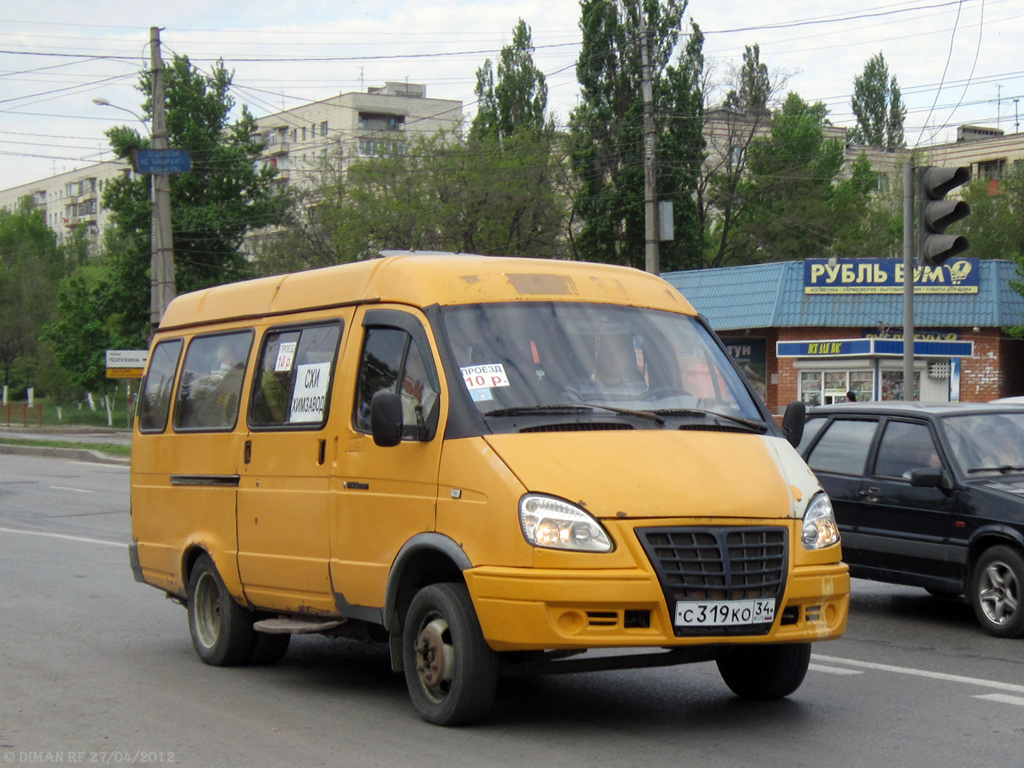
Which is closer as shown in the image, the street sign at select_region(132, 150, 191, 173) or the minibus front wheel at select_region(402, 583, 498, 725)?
the minibus front wheel at select_region(402, 583, 498, 725)

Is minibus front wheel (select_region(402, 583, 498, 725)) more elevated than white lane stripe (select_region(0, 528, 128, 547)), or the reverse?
minibus front wheel (select_region(402, 583, 498, 725))

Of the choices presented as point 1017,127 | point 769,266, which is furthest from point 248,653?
point 1017,127

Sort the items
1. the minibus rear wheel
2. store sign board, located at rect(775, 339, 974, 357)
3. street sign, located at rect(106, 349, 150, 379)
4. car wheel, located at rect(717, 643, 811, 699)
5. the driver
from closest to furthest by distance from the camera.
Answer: the driver < car wheel, located at rect(717, 643, 811, 699) < the minibus rear wheel < store sign board, located at rect(775, 339, 974, 357) < street sign, located at rect(106, 349, 150, 379)

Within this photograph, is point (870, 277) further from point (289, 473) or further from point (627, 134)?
point (289, 473)

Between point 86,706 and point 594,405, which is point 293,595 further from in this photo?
point 594,405

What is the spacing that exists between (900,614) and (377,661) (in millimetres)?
4265

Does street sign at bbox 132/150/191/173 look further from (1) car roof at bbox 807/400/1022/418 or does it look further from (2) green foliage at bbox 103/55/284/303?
(2) green foliage at bbox 103/55/284/303

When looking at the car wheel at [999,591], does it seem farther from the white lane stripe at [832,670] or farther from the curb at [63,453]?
the curb at [63,453]

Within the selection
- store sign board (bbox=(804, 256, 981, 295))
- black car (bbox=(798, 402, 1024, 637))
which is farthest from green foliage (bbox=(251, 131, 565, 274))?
black car (bbox=(798, 402, 1024, 637))

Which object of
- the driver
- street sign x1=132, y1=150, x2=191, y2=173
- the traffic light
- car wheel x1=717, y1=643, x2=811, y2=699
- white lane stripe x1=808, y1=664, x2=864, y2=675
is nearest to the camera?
the driver

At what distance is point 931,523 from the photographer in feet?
32.6

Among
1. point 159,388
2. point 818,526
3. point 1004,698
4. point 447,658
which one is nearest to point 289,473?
point 447,658

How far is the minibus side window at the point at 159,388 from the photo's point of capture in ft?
30.7

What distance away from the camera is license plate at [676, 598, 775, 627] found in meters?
5.89
